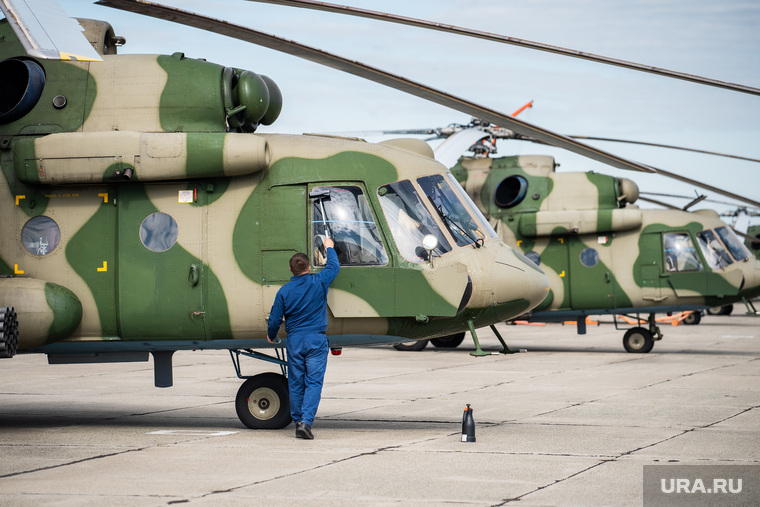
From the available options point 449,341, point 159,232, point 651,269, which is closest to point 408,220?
point 159,232

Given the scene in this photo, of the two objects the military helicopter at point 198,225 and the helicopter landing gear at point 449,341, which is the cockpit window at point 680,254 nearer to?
the helicopter landing gear at point 449,341

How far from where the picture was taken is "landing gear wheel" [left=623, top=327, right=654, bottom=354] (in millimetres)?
20297

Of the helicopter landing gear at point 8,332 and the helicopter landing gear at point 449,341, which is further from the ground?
the helicopter landing gear at point 8,332

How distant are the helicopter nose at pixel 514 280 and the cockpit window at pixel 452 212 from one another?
0.32 meters

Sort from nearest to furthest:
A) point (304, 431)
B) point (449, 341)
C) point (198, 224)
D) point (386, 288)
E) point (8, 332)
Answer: point (8, 332) < point (304, 431) < point (386, 288) < point (198, 224) < point (449, 341)

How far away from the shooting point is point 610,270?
20.0 meters

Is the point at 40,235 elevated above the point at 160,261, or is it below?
above

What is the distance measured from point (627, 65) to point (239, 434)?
496 cm

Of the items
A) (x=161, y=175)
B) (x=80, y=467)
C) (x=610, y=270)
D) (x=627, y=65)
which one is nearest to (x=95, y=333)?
(x=161, y=175)

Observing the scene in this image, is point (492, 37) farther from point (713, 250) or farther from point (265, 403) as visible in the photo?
point (713, 250)

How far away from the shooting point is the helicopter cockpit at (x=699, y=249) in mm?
19812

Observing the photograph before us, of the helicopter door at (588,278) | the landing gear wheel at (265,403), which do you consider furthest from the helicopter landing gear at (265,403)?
the helicopter door at (588,278)

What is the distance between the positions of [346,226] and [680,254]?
12.5 m

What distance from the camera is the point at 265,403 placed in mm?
9500
